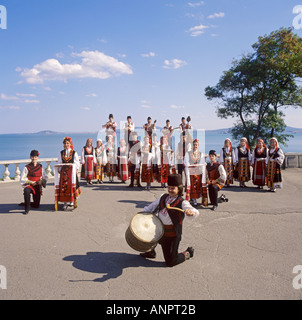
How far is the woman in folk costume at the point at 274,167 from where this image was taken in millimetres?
10234

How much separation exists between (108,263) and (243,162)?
27.3ft

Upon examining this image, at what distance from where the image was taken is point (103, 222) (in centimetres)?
670

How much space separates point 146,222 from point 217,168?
14.5 ft

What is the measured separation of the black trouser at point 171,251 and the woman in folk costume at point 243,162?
762cm

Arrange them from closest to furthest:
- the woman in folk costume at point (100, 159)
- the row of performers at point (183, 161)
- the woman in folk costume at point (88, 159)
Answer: the row of performers at point (183, 161), the woman in folk costume at point (88, 159), the woman in folk costume at point (100, 159)

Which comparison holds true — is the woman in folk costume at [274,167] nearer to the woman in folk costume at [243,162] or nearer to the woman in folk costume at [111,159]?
the woman in folk costume at [243,162]

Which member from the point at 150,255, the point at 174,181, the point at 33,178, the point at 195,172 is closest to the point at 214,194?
the point at 195,172

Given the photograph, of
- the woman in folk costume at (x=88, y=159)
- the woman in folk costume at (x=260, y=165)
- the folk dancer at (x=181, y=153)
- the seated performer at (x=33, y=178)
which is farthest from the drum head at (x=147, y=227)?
the woman in folk costume at (x=88, y=159)

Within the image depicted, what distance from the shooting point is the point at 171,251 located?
171 inches

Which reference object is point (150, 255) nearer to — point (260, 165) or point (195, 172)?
point (195, 172)

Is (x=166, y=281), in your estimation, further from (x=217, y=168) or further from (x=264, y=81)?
(x=264, y=81)

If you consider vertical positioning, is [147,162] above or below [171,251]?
above
